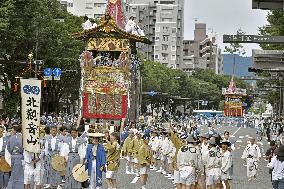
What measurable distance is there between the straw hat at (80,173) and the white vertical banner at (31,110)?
1685mm

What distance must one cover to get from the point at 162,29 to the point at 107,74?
11473cm

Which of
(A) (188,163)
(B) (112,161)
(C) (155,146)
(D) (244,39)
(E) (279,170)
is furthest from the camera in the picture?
(C) (155,146)

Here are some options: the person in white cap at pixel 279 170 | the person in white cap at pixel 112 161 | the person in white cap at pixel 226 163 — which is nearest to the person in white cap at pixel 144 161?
the person in white cap at pixel 112 161

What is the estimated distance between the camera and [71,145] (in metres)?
19.0

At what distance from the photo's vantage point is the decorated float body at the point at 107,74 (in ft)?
162

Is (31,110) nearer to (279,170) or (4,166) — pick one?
(4,166)

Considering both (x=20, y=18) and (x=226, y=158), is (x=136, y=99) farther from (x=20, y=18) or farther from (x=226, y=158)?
(x=226, y=158)

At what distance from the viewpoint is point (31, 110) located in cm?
1670

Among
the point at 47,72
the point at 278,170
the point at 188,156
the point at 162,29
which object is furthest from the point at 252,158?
the point at 162,29

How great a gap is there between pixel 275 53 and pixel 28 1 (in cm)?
2543

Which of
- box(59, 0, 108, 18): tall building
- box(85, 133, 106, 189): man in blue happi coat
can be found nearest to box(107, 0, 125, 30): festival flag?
box(85, 133, 106, 189): man in blue happi coat

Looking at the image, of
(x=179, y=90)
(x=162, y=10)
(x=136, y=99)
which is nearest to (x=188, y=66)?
(x=162, y=10)

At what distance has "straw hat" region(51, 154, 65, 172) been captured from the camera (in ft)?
64.8

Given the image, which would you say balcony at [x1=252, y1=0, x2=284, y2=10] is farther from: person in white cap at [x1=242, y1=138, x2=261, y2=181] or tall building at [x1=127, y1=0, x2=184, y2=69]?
tall building at [x1=127, y1=0, x2=184, y2=69]
